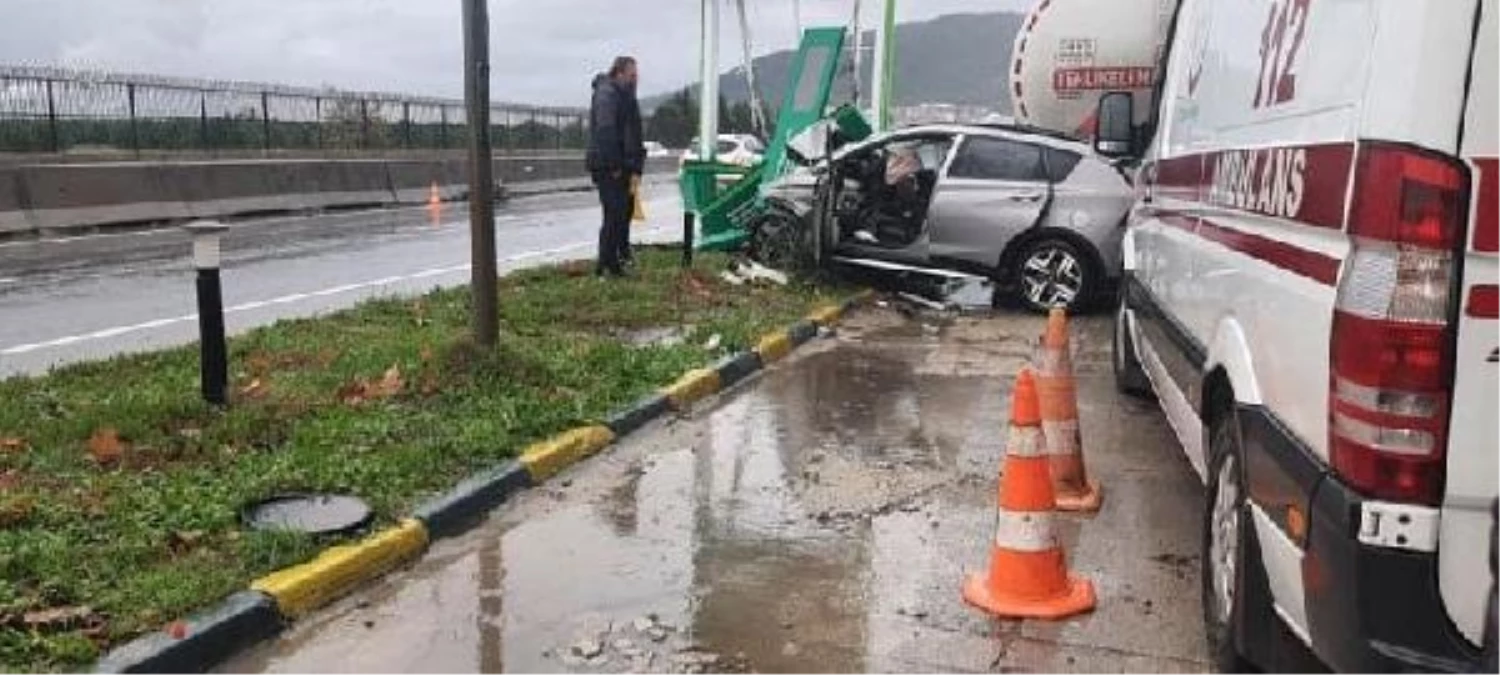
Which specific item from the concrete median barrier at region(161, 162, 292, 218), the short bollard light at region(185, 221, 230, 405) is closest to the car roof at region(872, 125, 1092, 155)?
the short bollard light at region(185, 221, 230, 405)

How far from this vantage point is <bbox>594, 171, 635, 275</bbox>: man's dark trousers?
13.0 meters

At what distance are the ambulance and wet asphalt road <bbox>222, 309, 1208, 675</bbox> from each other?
3.82 feet

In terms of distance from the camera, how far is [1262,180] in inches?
149

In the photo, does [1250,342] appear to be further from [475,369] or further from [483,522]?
[475,369]

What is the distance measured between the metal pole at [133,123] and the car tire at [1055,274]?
60.6 ft

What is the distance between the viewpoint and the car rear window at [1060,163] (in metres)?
12.2

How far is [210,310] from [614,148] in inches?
251

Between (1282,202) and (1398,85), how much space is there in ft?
2.24

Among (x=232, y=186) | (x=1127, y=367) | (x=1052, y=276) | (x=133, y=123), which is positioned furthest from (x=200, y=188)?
(x=1127, y=367)

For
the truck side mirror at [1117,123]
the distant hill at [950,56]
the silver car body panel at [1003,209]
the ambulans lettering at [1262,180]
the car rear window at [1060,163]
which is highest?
the distant hill at [950,56]

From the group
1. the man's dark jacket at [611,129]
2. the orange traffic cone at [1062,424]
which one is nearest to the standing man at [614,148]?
the man's dark jacket at [611,129]

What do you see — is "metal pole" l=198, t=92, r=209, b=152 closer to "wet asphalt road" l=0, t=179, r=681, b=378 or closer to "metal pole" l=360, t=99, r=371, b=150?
"wet asphalt road" l=0, t=179, r=681, b=378

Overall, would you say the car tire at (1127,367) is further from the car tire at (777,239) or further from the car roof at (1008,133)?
the car tire at (777,239)

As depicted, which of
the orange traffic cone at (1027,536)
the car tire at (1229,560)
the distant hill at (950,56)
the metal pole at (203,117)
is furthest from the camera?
the distant hill at (950,56)
